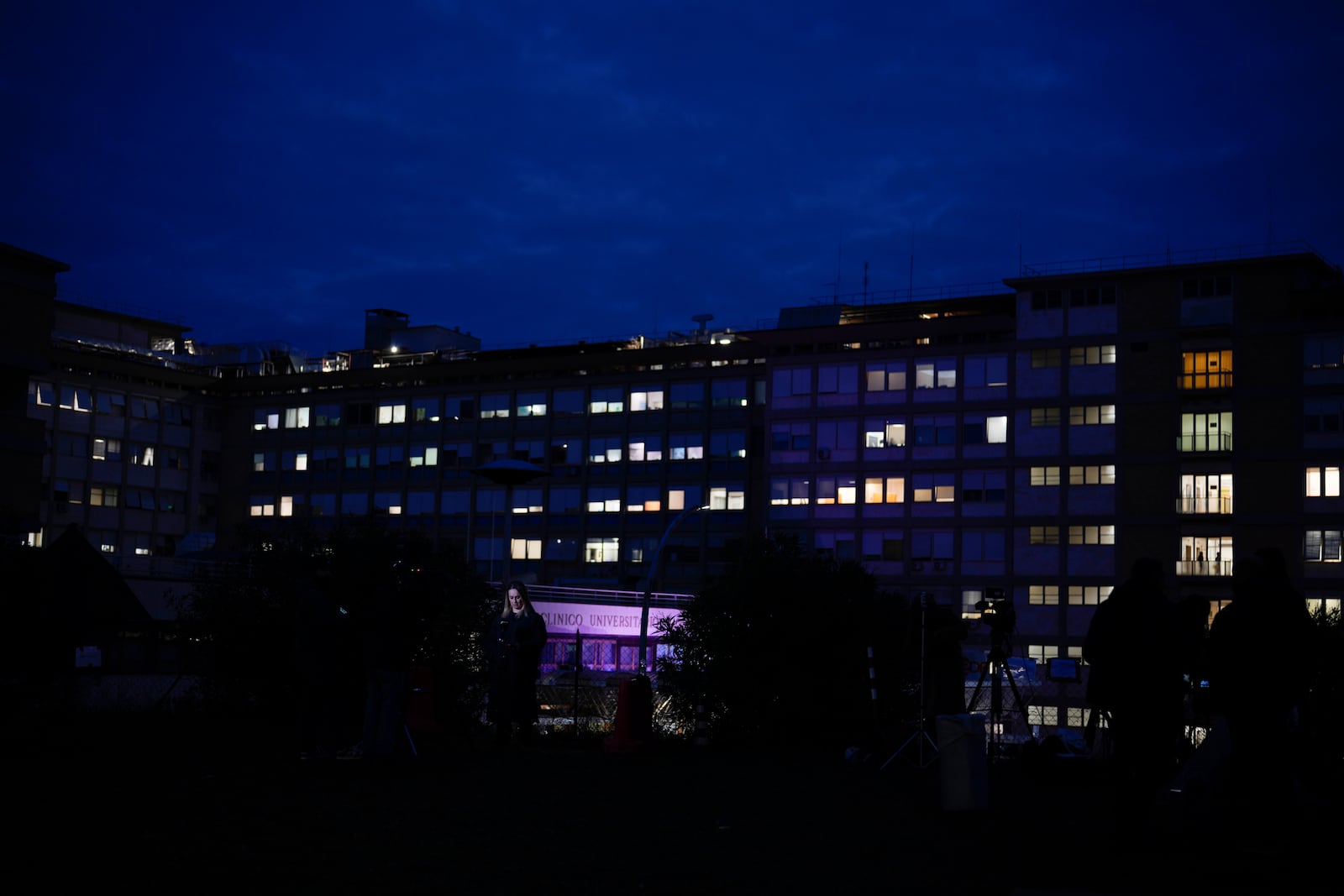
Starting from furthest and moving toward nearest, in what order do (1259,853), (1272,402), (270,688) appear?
1. (1272,402)
2. (270,688)
3. (1259,853)

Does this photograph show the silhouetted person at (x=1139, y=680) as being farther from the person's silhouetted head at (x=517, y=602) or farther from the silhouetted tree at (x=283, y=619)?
the silhouetted tree at (x=283, y=619)

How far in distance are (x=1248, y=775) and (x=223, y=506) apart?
10441 cm

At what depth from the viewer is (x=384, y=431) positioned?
4085 inches

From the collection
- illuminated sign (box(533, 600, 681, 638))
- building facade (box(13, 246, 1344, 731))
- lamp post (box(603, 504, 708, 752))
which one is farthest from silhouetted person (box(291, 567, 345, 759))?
building facade (box(13, 246, 1344, 731))

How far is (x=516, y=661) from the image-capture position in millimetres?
18781

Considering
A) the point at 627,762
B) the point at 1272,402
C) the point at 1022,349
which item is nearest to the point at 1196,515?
the point at 1272,402

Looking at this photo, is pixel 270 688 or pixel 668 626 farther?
pixel 668 626

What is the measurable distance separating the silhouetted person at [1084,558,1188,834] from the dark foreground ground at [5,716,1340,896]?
1.45 ft

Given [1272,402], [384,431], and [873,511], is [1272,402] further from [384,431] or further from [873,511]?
[384,431]

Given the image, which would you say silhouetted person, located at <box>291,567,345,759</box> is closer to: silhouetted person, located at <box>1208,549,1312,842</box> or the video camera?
the video camera

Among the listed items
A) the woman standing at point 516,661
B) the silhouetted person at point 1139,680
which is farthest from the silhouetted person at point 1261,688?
the woman standing at point 516,661

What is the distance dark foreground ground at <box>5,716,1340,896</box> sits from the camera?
827 centimetres

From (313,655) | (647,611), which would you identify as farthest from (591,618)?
(313,655)

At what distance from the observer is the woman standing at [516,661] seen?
18.6 m
